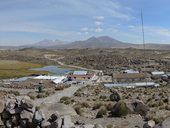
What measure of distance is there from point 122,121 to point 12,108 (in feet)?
25.5

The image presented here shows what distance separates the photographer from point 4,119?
19.2 m

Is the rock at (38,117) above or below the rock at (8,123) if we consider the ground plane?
above

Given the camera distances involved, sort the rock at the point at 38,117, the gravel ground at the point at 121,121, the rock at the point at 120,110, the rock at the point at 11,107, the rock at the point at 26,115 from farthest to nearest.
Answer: the rock at the point at 120,110 < the gravel ground at the point at 121,121 < the rock at the point at 11,107 < the rock at the point at 26,115 < the rock at the point at 38,117

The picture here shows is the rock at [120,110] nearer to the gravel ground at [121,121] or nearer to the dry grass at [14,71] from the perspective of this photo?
the gravel ground at [121,121]

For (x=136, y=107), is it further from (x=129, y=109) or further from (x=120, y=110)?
(x=120, y=110)

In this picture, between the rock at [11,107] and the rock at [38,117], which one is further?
the rock at [11,107]

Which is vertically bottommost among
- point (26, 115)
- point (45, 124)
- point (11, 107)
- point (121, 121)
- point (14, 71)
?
point (14, 71)

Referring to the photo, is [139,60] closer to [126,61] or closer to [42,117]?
[126,61]

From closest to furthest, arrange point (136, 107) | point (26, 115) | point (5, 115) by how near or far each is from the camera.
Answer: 1. point (26, 115)
2. point (5, 115)
3. point (136, 107)

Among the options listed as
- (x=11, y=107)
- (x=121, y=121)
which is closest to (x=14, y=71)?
(x=121, y=121)

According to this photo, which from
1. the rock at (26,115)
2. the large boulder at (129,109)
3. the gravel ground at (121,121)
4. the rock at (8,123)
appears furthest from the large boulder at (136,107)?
the rock at (8,123)

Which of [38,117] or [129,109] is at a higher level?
[38,117]

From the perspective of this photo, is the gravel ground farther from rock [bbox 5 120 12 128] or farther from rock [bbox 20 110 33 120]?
rock [bbox 5 120 12 128]

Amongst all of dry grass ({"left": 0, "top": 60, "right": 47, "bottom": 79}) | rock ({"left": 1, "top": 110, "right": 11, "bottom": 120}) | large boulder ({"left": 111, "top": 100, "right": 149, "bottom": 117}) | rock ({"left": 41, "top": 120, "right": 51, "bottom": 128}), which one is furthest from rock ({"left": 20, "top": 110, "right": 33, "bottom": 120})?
dry grass ({"left": 0, "top": 60, "right": 47, "bottom": 79})
